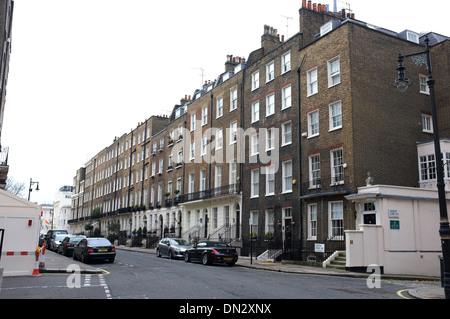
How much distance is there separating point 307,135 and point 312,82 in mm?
3414

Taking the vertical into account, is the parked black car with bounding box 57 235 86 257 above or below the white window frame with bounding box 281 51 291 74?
below

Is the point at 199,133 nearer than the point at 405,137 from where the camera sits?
No

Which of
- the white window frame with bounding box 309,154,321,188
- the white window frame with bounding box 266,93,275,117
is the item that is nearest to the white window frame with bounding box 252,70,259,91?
the white window frame with bounding box 266,93,275,117

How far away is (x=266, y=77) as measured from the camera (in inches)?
1246

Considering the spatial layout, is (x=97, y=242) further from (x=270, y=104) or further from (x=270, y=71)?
(x=270, y=71)

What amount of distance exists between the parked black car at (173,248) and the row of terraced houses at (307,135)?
195 inches

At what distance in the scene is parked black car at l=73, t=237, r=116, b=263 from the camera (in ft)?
74.3

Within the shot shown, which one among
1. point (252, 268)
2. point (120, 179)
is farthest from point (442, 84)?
point (120, 179)

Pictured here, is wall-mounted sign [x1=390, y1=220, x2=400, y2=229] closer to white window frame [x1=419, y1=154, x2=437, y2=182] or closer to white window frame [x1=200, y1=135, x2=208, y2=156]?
white window frame [x1=419, y1=154, x2=437, y2=182]

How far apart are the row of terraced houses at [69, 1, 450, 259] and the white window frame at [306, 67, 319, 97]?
0.08 m

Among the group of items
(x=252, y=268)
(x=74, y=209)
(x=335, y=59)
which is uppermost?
(x=335, y=59)
